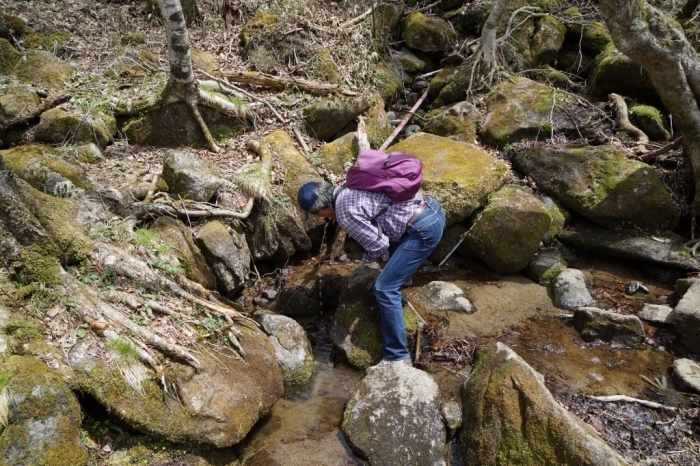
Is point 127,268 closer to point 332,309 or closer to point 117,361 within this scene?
point 117,361

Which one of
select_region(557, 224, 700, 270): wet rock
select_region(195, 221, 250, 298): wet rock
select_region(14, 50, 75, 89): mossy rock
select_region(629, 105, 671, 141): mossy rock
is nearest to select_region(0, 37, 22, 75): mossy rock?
select_region(14, 50, 75, 89): mossy rock

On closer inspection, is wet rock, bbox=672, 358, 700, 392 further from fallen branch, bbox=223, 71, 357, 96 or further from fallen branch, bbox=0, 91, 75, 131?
fallen branch, bbox=0, 91, 75, 131

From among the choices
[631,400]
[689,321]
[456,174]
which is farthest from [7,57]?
[689,321]

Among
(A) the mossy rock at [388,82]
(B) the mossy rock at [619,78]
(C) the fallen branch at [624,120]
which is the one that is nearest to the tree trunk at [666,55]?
(C) the fallen branch at [624,120]

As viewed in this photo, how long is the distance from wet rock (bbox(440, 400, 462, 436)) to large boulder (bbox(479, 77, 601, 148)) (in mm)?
5788

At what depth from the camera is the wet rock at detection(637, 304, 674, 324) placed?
590cm

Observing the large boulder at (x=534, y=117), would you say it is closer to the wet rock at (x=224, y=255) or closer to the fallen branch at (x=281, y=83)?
the fallen branch at (x=281, y=83)

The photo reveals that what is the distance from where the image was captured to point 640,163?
295 inches

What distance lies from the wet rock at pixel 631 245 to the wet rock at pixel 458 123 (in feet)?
9.06

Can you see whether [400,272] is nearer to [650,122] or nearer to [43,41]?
[650,122]

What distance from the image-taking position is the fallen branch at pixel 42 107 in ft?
24.6

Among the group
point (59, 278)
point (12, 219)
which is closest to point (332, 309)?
point (59, 278)

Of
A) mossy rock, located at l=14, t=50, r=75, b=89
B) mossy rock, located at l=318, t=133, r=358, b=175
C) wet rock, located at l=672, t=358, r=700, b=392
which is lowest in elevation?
wet rock, located at l=672, t=358, r=700, b=392

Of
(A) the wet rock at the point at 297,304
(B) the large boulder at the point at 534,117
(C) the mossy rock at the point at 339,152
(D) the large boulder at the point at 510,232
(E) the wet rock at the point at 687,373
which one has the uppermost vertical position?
(B) the large boulder at the point at 534,117
